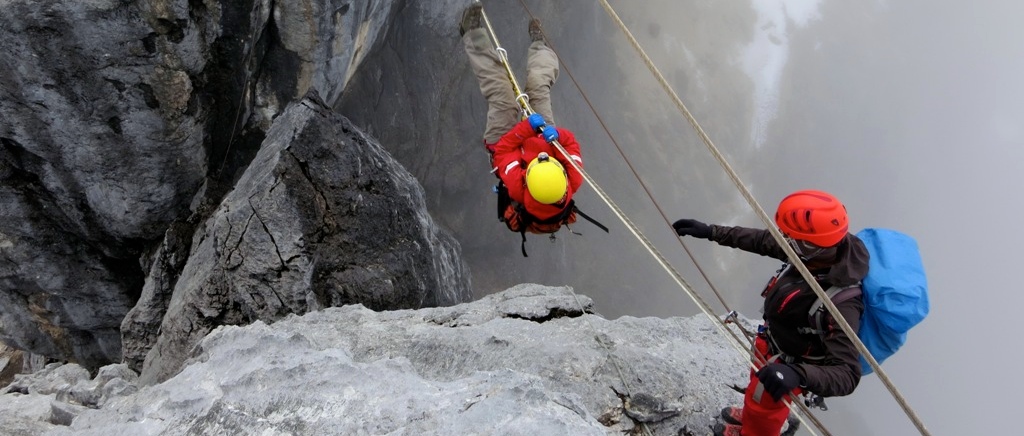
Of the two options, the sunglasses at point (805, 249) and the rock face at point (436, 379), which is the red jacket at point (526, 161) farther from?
the sunglasses at point (805, 249)

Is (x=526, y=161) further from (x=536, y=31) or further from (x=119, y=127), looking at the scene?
(x=119, y=127)

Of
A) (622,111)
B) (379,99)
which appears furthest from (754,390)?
(622,111)

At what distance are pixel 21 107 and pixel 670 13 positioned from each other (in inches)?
884

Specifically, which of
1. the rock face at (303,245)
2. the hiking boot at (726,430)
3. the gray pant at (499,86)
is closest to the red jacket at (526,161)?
the gray pant at (499,86)

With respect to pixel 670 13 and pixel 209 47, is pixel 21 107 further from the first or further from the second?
pixel 670 13

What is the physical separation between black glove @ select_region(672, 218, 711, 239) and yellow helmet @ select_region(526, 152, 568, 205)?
Answer: 1.00 meters

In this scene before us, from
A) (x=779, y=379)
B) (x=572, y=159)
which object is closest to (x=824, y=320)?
(x=779, y=379)

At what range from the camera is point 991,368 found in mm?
36656

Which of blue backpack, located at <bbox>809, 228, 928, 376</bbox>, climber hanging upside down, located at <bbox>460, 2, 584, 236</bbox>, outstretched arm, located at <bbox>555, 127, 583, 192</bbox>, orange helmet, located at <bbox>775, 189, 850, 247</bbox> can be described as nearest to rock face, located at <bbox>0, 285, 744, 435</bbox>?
climber hanging upside down, located at <bbox>460, 2, 584, 236</bbox>

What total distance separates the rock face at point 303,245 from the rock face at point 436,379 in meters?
0.82

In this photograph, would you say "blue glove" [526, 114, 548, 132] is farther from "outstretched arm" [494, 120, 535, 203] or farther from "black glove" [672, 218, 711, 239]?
"black glove" [672, 218, 711, 239]

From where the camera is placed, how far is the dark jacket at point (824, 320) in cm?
258

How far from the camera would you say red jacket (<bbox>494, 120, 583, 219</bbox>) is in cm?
456

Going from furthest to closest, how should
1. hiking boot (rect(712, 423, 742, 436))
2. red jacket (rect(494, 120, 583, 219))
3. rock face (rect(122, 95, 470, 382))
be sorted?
rock face (rect(122, 95, 470, 382))
red jacket (rect(494, 120, 583, 219))
hiking boot (rect(712, 423, 742, 436))
